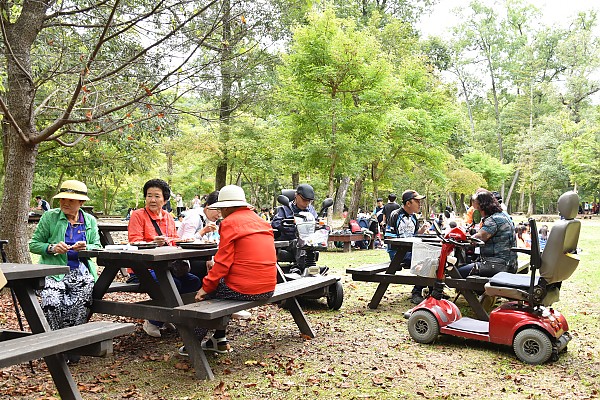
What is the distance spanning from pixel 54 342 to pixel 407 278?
4.36 metres

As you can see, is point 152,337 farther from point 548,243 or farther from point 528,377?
point 548,243

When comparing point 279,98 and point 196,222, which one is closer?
point 196,222

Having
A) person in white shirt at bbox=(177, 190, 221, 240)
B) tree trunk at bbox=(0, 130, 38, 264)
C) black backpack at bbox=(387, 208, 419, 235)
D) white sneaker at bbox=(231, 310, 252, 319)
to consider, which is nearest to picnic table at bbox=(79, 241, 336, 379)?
white sneaker at bbox=(231, 310, 252, 319)

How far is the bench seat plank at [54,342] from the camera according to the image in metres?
2.81

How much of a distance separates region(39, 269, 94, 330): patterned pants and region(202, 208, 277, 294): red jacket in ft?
3.81

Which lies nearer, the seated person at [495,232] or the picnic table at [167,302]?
the picnic table at [167,302]

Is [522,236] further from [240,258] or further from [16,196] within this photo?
[16,196]

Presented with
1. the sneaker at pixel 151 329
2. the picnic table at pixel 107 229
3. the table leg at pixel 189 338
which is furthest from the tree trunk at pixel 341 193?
the table leg at pixel 189 338

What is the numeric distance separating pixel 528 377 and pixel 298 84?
39.6 feet

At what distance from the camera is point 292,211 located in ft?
23.1

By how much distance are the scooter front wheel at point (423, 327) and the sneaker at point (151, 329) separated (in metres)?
2.52

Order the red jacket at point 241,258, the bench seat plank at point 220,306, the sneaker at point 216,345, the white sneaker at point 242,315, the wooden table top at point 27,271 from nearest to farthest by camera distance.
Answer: the wooden table top at point 27,271, the bench seat plank at point 220,306, the red jacket at point 241,258, the sneaker at point 216,345, the white sneaker at point 242,315

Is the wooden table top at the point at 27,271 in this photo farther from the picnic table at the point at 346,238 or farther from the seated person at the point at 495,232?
the picnic table at the point at 346,238

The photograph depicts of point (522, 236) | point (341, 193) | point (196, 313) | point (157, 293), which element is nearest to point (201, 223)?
point (157, 293)
